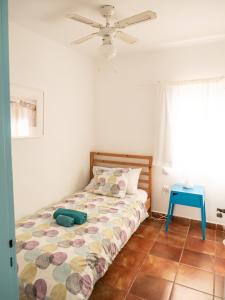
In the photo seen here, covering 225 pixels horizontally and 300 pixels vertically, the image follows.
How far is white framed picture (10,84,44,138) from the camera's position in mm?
2443

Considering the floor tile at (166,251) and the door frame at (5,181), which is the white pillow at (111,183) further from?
the door frame at (5,181)

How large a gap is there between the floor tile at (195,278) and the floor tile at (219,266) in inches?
4.2

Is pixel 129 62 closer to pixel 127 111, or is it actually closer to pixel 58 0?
pixel 127 111

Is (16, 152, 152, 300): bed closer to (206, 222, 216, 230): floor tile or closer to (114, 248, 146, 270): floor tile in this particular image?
(114, 248, 146, 270): floor tile

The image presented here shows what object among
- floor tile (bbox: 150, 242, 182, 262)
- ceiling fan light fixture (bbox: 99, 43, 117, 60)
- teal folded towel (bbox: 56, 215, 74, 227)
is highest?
ceiling fan light fixture (bbox: 99, 43, 117, 60)

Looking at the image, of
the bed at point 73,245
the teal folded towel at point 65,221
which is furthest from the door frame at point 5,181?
the teal folded towel at point 65,221

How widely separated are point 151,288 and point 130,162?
6.35 ft

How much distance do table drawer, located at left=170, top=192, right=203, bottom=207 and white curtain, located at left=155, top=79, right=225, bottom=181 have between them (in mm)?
325

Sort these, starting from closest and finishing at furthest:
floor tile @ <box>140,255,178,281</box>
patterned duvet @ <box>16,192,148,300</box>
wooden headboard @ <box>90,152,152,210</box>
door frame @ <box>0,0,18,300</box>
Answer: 1. door frame @ <box>0,0,18,300</box>
2. patterned duvet @ <box>16,192,148,300</box>
3. floor tile @ <box>140,255,178,281</box>
4. wooden headboard @ <box>90,152,152,210</box>

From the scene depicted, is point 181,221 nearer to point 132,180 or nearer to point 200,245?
point 200,245

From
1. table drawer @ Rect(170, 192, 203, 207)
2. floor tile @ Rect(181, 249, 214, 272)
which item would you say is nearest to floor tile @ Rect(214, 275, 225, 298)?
floor tile @ Rect(181, 249, 214, 272)

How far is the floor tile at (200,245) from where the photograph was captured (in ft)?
8.90

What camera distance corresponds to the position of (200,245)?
2822 mm

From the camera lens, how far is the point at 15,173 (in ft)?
8.34
